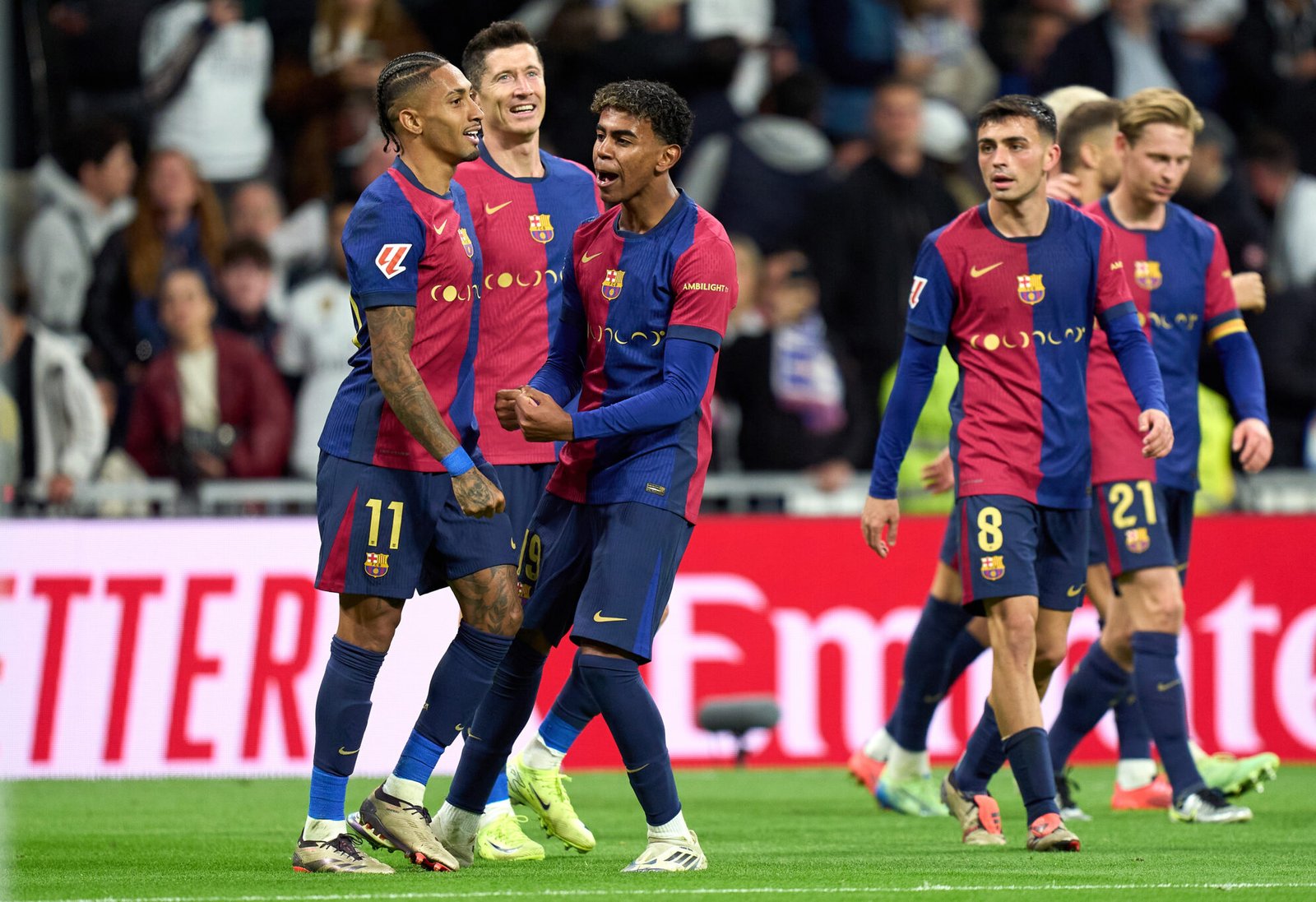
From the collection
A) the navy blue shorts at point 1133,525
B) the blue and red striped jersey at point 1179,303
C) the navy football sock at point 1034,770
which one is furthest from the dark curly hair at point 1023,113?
the navy football sock at point 1034,770

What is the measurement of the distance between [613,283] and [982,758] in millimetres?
2502

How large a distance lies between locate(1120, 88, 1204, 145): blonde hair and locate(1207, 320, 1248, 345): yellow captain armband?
0.83m

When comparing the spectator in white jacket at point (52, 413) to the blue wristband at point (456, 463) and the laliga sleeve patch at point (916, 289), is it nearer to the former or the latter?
the laliga sleeve patch at point (916, 289)

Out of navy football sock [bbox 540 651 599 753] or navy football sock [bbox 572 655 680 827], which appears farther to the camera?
navy football sock [bbox 540 651 599 753]

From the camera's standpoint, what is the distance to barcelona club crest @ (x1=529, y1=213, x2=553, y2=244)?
7367 millimetres

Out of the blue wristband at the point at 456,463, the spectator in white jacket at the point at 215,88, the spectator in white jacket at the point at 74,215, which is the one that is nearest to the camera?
the blue wristband at the point at 456,463

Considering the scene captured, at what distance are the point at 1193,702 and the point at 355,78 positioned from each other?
6.86m

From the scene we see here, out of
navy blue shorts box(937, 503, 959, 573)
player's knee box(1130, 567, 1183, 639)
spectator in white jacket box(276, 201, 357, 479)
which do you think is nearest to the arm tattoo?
navy blue shorts box(937, 503, 959, 573)

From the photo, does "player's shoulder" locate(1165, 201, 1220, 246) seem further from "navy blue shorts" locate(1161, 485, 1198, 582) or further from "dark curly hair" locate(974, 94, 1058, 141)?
"dark curly hair" locate(974, 94, 1058, 141)

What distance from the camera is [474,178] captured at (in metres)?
7.39

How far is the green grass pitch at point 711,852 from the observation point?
A: 18.6 feet

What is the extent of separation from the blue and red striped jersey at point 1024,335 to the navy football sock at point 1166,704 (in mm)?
1321

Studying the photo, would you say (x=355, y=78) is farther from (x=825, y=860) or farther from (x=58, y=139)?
(x=825, y=860)

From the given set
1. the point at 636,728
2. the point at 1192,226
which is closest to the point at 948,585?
the point at 1192,226
